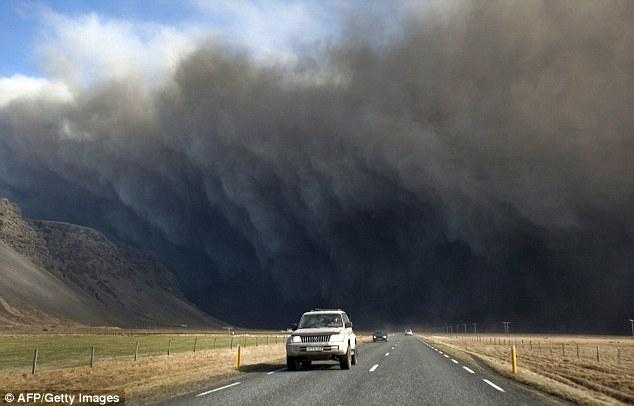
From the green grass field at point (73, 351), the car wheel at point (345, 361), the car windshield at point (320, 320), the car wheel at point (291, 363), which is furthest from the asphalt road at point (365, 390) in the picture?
the green grass field at point (73, 351)

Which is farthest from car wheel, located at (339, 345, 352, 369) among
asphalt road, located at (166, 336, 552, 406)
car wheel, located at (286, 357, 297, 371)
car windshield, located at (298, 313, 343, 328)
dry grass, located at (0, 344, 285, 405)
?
dry grass, located at (0, 344, 285, 405)

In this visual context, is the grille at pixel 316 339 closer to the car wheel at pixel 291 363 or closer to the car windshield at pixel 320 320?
the car wheel at pixel 291 363

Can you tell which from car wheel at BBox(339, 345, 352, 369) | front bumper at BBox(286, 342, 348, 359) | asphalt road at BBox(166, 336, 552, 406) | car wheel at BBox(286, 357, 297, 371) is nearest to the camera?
asphalt road at BBox(166, 336, 552, 406)

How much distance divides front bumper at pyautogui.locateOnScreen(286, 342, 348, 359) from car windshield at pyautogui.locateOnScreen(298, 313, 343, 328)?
5.04 feet

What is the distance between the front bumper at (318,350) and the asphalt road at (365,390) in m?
0.93

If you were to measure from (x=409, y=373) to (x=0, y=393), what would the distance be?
485 inches

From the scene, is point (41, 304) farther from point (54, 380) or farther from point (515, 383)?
point (515, 383)

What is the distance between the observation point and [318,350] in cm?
2020

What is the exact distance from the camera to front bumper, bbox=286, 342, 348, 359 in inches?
793

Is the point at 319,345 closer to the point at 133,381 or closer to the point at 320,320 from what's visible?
the point at 320,320

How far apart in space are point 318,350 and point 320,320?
2.35 meters

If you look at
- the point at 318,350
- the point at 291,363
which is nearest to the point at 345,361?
the point at 318,350

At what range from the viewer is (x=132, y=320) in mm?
188625

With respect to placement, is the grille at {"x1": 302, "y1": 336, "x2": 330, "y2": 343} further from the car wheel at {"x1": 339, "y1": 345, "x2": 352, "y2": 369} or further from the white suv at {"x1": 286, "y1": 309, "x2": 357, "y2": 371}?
the car wheel at {"x1": 339, "y1": 345, "x2": 352, "y2": 369}
